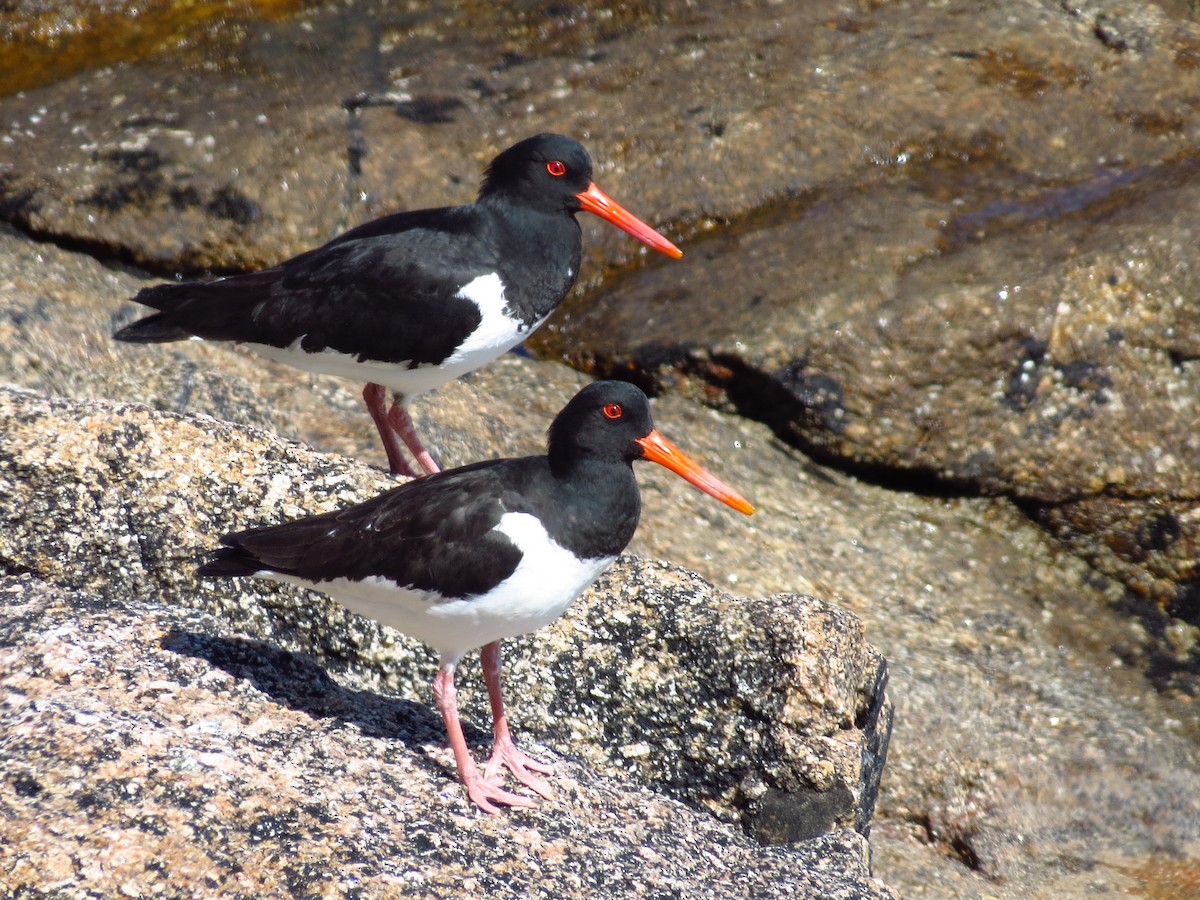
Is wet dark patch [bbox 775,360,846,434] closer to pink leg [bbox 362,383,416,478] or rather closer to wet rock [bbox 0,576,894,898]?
pink leg [bbox 362,383,416,478]

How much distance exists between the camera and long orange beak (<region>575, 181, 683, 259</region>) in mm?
6160

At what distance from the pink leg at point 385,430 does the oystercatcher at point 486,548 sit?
5.22 ft

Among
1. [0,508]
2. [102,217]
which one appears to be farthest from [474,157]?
[0,508]

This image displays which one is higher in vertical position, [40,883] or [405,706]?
[40,883]

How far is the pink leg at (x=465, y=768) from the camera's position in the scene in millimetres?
3979

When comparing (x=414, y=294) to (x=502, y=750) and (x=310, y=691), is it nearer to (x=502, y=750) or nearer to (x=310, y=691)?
(x=310, y=691)

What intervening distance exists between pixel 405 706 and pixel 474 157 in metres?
5.16

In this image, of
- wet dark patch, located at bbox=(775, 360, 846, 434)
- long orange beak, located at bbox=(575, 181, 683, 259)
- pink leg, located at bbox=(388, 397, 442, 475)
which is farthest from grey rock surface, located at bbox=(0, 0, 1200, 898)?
long orange beak, located at bbox=(575, 181, 683, 259)

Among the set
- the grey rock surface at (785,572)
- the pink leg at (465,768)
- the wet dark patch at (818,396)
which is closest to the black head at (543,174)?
the grey rock surface at (785,572)

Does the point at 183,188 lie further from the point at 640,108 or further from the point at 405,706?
the point at 405,706

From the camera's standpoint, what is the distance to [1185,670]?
6598mm

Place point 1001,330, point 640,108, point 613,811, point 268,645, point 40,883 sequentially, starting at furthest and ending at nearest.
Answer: point 640,108
point 1001,330
point 268,645
point 613,811
point 40,883

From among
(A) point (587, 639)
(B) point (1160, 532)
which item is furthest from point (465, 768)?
(B) point (1160, 532)

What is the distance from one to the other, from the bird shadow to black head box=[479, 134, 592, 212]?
2537 millimetres
